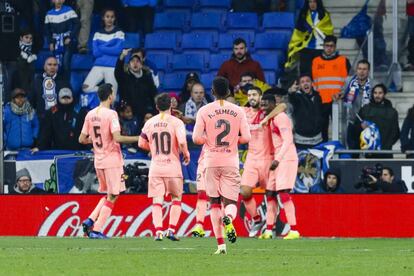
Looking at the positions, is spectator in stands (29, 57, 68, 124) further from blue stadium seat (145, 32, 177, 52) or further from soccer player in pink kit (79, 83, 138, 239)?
soccer player in pink kit (79, 83, 138, 239)

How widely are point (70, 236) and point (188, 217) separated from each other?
6.27 feet

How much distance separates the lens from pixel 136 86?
28516 millimetres

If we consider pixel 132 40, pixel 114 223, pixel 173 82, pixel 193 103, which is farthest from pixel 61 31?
pixel 114 223

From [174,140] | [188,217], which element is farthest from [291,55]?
[174,140]

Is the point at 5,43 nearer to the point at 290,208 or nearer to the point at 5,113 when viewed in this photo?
the point at 5,113

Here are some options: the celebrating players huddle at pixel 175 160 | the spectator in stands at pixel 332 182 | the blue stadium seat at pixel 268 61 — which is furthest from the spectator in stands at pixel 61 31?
the celebrating players huddle at pixel 175 160

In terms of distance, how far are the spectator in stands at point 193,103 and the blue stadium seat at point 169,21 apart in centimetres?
441


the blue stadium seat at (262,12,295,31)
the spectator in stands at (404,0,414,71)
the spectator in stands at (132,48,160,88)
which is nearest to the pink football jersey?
the spectator in stands at (132,48,160,88)

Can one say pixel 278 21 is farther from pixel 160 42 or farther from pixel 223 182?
pixel 223 182

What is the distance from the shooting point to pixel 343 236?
24781mm

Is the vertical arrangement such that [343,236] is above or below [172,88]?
below

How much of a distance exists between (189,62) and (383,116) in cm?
537

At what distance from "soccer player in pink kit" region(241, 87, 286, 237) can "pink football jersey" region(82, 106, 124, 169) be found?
1990 mm

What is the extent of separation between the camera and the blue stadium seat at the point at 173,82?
30.1 m
